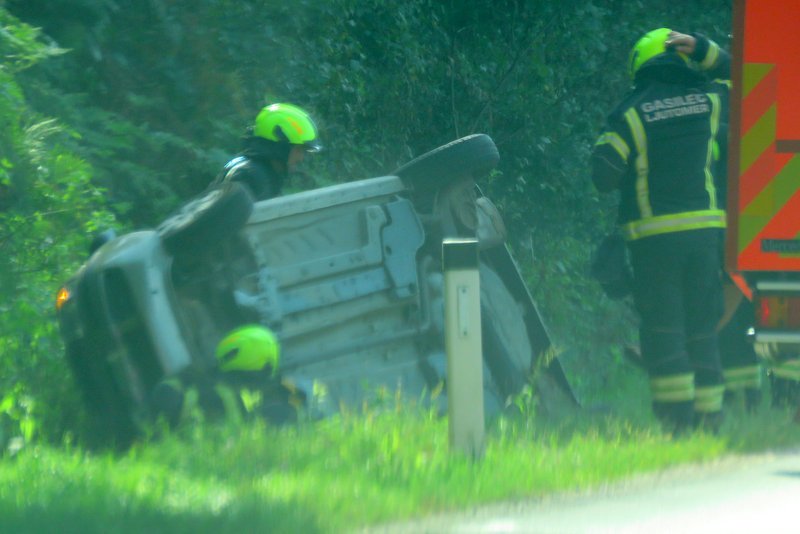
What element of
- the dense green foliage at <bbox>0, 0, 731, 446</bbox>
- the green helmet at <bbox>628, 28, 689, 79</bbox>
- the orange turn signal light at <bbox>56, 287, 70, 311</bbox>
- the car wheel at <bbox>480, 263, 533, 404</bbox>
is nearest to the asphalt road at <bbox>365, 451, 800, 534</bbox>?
the car wheel at <bbox>480, 263, 533, 404</bbox>

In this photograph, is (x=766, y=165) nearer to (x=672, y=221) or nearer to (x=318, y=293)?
(x=672, y=221)

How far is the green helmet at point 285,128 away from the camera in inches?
306

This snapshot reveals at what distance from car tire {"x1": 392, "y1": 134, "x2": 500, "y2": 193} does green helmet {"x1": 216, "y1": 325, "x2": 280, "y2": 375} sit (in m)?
1.32

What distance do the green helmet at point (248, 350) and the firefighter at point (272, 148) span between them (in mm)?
1186

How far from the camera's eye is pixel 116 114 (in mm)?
9102

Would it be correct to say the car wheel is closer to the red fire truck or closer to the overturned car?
the overturned car

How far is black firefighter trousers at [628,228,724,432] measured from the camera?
7468mm

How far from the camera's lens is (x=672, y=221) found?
24.7 feet

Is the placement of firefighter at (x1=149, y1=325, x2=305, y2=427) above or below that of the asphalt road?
above

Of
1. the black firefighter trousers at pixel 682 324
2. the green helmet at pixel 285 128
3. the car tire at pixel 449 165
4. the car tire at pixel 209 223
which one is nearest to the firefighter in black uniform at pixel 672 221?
the black firefighter trousers at pixel 682 324

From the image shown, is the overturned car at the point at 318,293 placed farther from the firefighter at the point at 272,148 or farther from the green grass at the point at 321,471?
the firefighter at the point at 272,148

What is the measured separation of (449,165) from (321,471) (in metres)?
2.16

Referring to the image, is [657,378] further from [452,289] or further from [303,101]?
[303,101]

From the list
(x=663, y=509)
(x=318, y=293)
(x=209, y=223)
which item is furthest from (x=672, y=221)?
(x=209, y=223)
